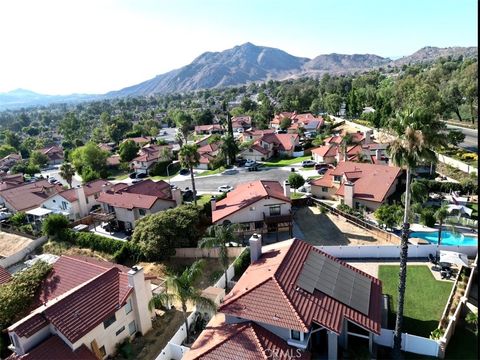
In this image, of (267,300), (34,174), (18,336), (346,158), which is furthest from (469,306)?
(34,174)

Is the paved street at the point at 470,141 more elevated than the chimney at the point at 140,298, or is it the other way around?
the paved street at the point at 470,141

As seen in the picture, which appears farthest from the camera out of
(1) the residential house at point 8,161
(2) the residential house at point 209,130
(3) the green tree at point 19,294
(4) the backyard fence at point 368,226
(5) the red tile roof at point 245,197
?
(2) the residential house at point 209,130

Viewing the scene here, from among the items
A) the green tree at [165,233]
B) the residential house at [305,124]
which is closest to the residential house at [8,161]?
the residential house at [305,124]

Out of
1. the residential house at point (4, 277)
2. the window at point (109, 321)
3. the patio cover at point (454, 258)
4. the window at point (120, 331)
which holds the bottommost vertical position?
the window at point (120, 331)

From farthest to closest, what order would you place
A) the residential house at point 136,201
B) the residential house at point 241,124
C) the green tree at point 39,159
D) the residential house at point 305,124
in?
the residential house at point 241,124, the green tree at point 39,159, the residential house at point 305,124, the residential house at point 136,201

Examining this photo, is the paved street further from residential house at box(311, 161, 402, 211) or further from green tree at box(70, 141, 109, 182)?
green tree at box(70, 141, 109, 182)

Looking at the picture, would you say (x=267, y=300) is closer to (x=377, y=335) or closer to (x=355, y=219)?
(x=377, y=335)

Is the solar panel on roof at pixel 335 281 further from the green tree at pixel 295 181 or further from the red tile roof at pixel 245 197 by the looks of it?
the green tree at pixel 295 181

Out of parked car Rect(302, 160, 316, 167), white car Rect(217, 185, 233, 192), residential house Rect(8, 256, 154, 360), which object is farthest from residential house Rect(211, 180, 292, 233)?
parked car Rect(302, 160, 316, 167)
